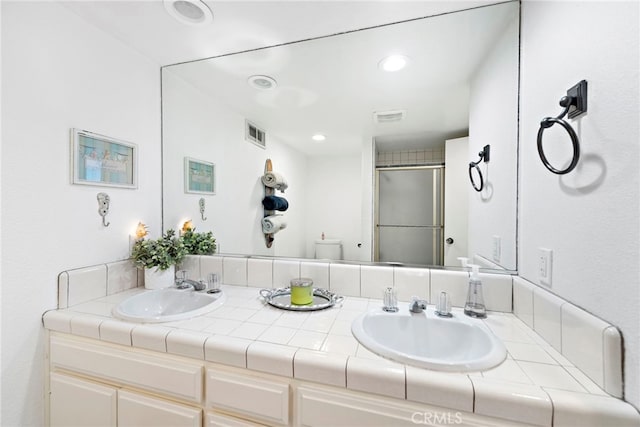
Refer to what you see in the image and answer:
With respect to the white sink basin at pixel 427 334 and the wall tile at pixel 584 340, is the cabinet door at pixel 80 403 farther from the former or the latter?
the wall tile at pixel 584 340

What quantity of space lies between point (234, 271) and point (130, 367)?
615 millimetres

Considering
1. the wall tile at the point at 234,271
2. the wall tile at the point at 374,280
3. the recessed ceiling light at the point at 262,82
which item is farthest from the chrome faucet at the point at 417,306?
the recessed ceiling light at the point at 262,82

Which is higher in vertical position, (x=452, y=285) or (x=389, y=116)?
(x=389, y=116)

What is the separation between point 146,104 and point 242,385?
5.09ft

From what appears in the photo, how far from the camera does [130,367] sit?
2.99 ft

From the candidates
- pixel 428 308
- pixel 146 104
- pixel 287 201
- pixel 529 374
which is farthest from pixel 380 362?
pixel 146 104

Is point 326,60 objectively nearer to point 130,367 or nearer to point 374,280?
point 374,280

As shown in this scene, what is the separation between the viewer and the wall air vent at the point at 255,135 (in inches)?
62.3

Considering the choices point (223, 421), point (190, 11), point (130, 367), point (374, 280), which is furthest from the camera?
point (374, 280)

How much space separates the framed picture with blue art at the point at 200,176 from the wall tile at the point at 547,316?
65.7 inches

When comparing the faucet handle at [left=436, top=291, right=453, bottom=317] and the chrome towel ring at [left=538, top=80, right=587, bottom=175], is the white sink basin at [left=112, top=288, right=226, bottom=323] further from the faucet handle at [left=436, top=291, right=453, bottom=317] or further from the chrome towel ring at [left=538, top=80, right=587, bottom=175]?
the chrome towel ring at [left=538, top=80, right=587, bottom=175]

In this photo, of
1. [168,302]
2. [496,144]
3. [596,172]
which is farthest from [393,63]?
[168,302]

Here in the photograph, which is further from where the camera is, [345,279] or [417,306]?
[345,279]

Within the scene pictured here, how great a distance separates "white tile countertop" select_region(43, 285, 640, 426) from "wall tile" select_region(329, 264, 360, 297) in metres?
0.11
